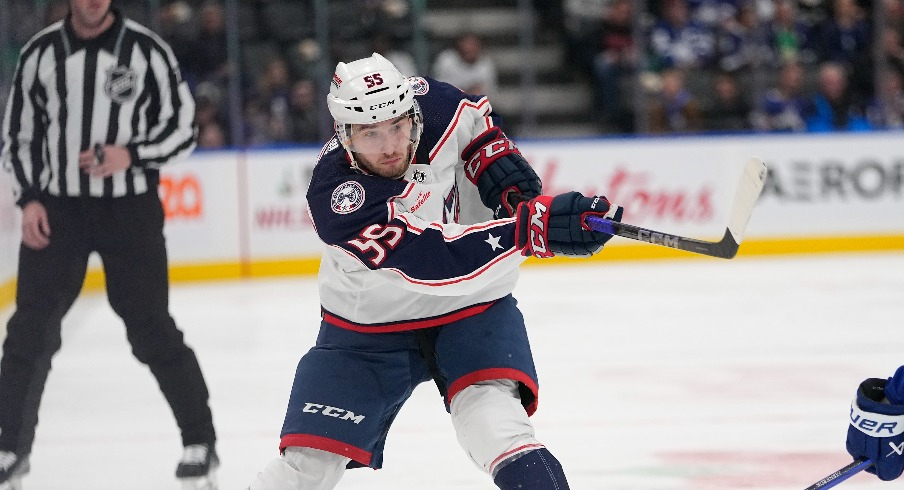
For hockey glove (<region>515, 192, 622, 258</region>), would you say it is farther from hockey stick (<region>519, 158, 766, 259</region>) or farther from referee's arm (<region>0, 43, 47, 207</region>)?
referee's arm (<region>0, 43, 47, 207</region>)

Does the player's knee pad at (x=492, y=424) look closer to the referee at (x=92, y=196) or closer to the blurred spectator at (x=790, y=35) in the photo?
the referee at (x=92, y=196)

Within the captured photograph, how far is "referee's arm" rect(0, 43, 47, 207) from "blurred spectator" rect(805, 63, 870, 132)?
6094mm

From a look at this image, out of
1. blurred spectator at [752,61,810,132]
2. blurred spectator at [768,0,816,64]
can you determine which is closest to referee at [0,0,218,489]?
blurred spectator at [752,61,810,132]

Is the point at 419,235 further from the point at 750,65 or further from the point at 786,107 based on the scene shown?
the point at 750,65

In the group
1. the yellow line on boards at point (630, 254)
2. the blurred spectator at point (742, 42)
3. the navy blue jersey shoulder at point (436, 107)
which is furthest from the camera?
the blurred spectator at point (742, 42)

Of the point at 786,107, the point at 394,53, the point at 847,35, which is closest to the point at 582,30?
the point at 394,53

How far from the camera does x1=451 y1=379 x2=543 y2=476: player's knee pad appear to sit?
238cm

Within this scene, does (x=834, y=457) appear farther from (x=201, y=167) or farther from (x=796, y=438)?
(x=201, y=167)

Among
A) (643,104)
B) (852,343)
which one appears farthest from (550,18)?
(852,343)

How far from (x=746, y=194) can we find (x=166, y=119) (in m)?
1.80

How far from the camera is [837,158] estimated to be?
313 inches

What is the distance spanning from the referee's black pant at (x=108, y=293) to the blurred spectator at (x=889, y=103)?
6.27m

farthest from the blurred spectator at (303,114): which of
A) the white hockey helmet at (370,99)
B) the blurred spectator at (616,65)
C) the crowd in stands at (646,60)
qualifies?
the white hockey helmet at (370,99)

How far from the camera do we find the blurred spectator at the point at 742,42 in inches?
342
